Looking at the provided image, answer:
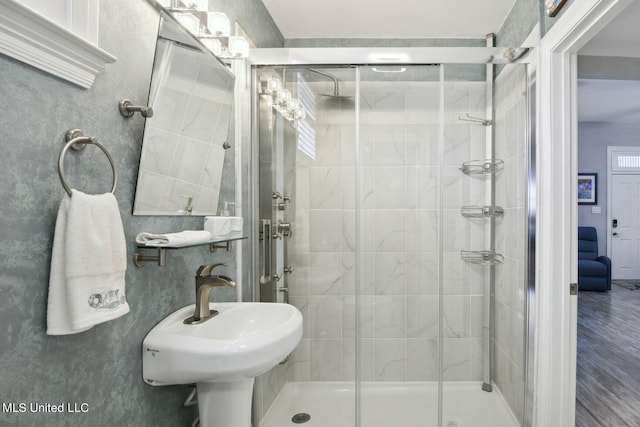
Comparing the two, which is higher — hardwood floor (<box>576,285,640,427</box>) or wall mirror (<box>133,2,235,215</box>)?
wall mirror (<box>133,2,235,215</box>)

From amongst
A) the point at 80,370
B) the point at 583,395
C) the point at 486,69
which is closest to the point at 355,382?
the point at 80,370

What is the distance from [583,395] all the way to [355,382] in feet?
5.47

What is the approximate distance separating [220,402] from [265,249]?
33.2 inches

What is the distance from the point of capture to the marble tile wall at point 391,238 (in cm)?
188

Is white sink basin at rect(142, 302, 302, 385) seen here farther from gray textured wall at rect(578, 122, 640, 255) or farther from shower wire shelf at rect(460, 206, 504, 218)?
gray textured wall at rect(578, 122, 640, 255)

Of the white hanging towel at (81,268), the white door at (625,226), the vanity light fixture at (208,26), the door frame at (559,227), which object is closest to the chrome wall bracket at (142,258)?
the white hanging towel at (81,268)

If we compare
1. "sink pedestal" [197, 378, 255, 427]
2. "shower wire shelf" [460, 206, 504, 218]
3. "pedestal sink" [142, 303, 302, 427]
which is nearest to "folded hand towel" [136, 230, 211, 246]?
"pedestal sink" [142, 303, 302, 427]

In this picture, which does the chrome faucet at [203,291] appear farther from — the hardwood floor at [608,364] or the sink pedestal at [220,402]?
the hardwood floor at [608,364]

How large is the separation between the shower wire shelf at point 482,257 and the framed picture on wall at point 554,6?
125 cm

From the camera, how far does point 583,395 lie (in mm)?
2219

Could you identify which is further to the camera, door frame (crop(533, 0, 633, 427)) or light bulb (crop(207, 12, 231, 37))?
door frame (crop(533, 0, 633, 427))

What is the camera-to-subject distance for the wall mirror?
3.49ft

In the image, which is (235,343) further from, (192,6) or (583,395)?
(583,395)

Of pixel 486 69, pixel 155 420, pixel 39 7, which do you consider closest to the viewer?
pixel 39 7
